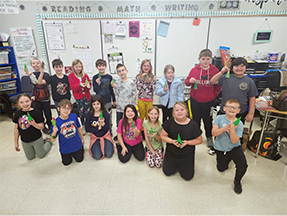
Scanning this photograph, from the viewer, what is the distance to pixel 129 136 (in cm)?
241

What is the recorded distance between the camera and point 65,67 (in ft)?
13.2

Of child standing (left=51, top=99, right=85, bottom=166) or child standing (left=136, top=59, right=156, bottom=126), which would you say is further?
child standing (left=136, top=59, right=156, bottom=126)

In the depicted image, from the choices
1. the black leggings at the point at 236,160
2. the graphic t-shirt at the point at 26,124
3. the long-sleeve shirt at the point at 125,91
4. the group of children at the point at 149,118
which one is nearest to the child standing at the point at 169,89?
the group of children at the point at 149,118

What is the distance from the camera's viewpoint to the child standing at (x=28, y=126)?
2.24 metres

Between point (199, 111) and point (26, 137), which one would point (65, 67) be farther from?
point (199, 111)

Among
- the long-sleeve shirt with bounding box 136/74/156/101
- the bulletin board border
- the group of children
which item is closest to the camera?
the group of children

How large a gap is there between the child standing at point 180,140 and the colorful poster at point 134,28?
238 cm

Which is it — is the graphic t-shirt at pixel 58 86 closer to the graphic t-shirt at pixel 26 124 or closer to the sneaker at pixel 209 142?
the graphic t-shirt at pixel 26 124

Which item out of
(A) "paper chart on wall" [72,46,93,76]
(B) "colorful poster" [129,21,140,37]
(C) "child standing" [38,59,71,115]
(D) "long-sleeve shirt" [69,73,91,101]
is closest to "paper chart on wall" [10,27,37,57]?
(A) "paper chart on wall" [72,46,93,76]

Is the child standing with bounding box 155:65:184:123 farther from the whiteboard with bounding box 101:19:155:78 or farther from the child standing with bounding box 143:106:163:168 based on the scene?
the whiteboard with bounding box 101:19:155:78

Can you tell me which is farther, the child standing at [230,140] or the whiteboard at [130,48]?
the whiteboard at [130,48]

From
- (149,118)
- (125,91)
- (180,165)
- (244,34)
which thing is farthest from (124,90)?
(244,34)

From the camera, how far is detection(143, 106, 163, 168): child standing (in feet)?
7.41

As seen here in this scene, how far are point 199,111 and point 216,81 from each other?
1.70 ft
